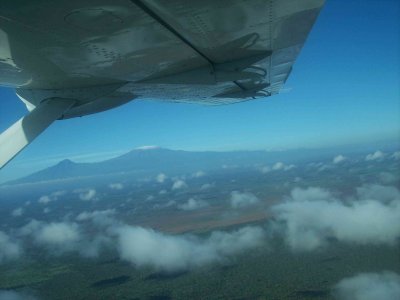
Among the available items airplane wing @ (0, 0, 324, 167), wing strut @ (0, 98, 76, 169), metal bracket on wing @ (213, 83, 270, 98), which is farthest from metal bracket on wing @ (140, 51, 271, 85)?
metal bracket on wing @ (213, 83, 270, 98)

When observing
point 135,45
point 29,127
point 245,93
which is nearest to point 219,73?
point 135,45

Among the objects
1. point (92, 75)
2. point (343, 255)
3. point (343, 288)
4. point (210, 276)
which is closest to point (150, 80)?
point (92, 75)

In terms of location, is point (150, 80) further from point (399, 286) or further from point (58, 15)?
point (399, 286)

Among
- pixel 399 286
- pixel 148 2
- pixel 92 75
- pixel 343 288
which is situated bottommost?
pixel 399 286

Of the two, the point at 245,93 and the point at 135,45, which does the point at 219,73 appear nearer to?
the point at 135,45

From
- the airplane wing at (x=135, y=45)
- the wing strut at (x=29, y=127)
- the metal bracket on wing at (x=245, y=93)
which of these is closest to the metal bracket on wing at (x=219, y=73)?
the airplane wing at (x=135, y=45)

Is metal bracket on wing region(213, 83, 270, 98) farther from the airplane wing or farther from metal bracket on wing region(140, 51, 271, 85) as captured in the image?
metal bracket on wing region(140, 51, 271, 85)
